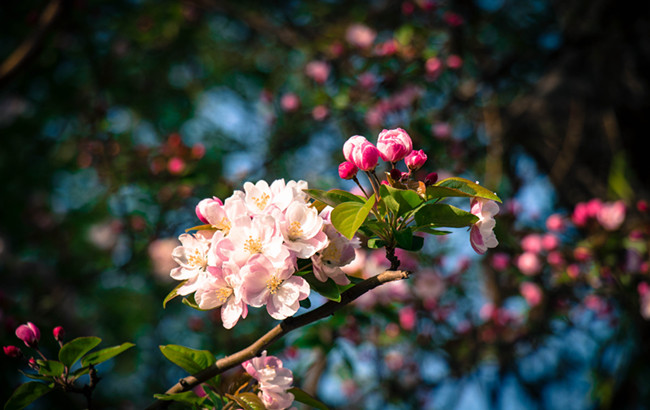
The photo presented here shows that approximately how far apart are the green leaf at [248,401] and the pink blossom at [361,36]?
7.43 feet

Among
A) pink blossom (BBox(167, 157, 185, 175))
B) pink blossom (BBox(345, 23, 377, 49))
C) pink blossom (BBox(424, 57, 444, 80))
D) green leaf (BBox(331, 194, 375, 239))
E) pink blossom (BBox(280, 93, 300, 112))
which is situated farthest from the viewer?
pink blossom (BBox(280, 93, 300, 112))

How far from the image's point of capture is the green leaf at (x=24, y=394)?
2.50 ft

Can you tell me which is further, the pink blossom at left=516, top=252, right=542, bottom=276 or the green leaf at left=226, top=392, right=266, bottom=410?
the pink blossom at left=516, top=252, right=542, bottom=276

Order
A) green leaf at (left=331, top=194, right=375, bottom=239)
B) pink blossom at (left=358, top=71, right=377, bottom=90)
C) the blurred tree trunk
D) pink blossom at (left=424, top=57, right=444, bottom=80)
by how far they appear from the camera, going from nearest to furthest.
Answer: green leaf at (left=331, top=194, right=375, bottom=239), pink blossom at (left=424, top=57, right=444, bottom=80), pink blossom at (left=358, top=71, right=377, bottom=90), the blurred tree trunk

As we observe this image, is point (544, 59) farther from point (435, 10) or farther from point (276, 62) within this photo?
point (276, 62)

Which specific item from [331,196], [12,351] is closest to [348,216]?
[331,196]

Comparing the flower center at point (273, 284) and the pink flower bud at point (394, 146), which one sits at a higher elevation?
the pink flower bud at point (394, 146)

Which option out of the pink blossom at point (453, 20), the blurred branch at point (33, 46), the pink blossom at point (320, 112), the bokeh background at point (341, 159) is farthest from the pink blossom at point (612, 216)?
the blurred branch at point (33, 46)

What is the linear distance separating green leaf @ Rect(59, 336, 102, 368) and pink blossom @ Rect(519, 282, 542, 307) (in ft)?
7.68

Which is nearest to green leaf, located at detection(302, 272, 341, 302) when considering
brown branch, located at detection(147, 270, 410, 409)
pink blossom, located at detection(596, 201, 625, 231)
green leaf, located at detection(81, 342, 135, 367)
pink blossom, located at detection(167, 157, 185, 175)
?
brown branch, located at detection(147, 270, 410, 409)

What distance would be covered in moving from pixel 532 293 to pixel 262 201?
2.34 m

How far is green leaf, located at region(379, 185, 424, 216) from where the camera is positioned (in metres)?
0.67

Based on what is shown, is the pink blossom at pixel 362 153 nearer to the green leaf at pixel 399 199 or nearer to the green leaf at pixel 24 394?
the green leaf at pixel 399 199

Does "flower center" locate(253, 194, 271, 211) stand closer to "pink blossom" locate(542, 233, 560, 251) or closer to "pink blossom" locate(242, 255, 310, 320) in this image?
"pink blossom" locate(242, 255, 310, 320)
